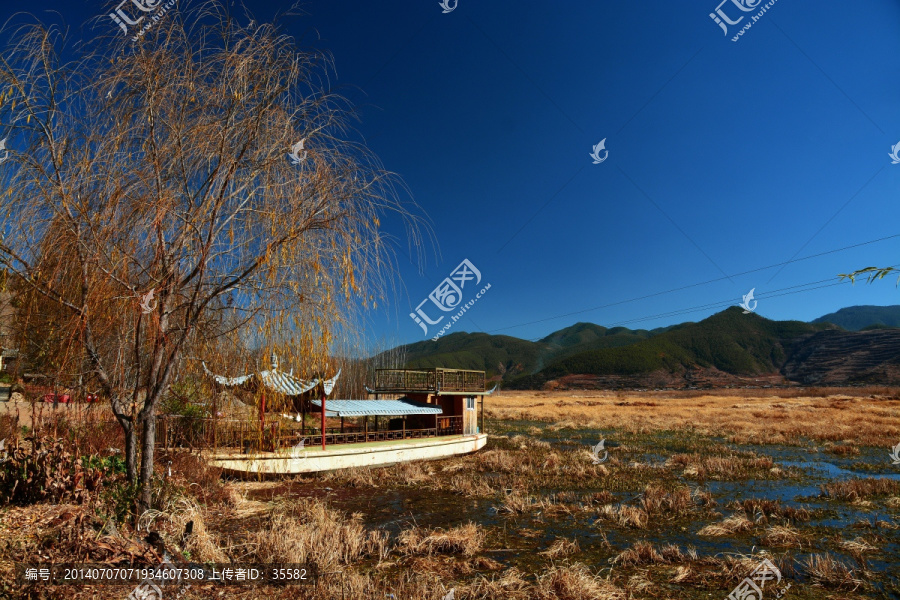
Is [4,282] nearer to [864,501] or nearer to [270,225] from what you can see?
[270,225]

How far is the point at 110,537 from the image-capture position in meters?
5.16

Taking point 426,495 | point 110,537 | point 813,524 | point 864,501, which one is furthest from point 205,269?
point 864,501

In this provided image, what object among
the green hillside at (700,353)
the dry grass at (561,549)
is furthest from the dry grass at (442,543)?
the green hillside at (700,353)

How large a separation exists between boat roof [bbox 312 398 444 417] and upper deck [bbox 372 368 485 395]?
77 centimetres

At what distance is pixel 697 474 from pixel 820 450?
501 inches

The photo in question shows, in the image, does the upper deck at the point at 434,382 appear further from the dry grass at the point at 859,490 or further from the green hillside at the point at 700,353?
the green hillside at the point at 700,353

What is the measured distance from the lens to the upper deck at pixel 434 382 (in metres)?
24.4

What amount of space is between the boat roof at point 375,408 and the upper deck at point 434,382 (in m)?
0.77

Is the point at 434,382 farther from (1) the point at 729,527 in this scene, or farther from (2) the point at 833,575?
(2) the point at 833,575

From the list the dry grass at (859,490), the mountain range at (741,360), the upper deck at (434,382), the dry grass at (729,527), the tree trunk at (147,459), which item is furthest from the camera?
the mountain range at (741,360)

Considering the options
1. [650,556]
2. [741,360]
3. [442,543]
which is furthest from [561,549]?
[741,360]

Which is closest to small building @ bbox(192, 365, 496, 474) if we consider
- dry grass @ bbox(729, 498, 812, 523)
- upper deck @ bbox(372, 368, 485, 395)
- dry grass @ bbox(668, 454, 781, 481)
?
upper deck @ bbox(372, 368, 485, 395)

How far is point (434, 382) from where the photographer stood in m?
24.5

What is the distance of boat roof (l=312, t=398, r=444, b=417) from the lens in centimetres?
1880
